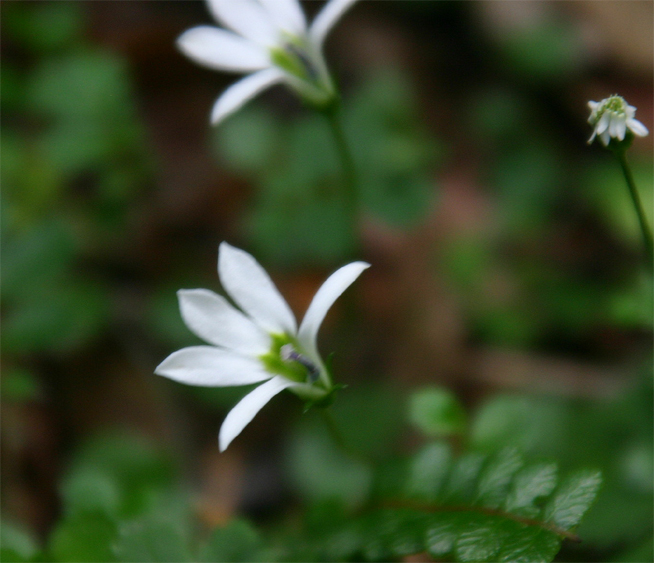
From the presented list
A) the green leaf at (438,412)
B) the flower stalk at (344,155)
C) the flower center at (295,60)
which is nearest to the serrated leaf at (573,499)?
the green leaf at (438,412)

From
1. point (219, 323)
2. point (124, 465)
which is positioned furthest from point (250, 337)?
point (124, 465)

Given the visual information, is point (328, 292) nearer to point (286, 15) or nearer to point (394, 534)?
point (394, 534)

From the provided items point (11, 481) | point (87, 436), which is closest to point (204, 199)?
point (87, 436)

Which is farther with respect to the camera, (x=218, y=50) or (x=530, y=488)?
(x=218, y=50)

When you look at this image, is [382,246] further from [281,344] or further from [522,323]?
[281,344]

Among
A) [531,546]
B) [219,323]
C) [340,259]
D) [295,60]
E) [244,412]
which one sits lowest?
[531,546]

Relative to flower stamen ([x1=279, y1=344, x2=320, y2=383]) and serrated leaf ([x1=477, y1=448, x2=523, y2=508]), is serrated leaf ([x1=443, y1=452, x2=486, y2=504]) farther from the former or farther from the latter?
flower stamen ([x1=279, y1=344, x2=320, y2=383])
